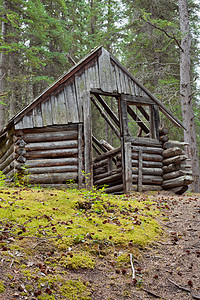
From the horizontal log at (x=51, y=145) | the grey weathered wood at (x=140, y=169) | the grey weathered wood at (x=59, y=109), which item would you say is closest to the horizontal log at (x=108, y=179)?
the grey weathered wood at (x=140, y=169)

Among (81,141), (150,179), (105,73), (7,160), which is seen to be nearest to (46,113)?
(81,141)

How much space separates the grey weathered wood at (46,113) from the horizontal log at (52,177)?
2165 millimetres

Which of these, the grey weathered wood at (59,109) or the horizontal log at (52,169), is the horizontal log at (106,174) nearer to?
the horizontal log at (52,169)

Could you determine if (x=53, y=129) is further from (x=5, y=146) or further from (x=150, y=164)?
(x=150, y=164)

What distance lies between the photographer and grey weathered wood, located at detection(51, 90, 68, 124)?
1126 cm

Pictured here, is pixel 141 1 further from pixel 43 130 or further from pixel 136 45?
pixel 43 130

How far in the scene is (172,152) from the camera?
41.1ft

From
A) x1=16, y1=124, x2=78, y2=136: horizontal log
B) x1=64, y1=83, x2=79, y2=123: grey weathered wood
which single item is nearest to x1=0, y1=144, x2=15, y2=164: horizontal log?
x1=16, y1=124, x2=78, y2=136: horizontal log

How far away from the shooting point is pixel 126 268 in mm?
4332

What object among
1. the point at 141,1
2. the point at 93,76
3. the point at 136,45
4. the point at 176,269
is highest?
the point at 141,1

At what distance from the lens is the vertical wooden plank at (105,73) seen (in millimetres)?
12016

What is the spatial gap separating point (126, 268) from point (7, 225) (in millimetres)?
2132

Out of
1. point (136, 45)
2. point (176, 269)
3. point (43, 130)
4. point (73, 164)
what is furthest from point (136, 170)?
point (136, 45)

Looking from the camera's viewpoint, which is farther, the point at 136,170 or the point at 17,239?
the point at 136,170
